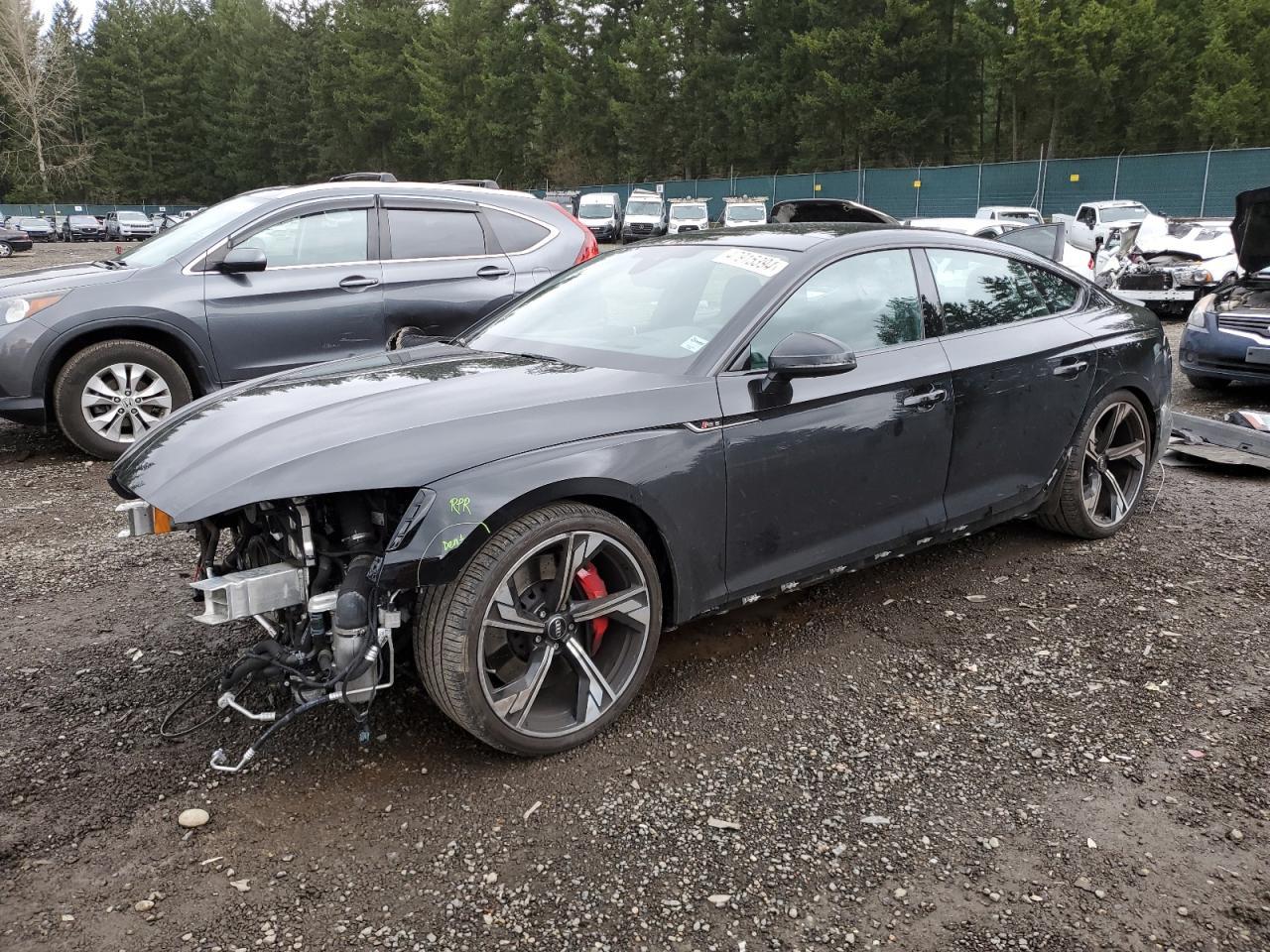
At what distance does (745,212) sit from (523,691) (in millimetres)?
29217

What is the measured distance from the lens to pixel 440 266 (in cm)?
693

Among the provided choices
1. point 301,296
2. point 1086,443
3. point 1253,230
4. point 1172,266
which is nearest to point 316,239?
point 301,296

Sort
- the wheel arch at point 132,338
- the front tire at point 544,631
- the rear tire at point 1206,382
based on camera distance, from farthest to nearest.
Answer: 1. the rear tire at point 1206,382
2. the wheel arch at point 132,338
3. the front tire at point 544,631

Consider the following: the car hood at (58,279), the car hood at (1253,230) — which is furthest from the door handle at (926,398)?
the car hood at (1253,230)

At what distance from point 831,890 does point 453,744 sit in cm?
125

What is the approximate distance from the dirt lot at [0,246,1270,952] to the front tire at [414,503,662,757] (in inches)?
6.0

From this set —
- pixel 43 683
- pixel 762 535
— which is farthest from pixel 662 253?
pixel 43 683

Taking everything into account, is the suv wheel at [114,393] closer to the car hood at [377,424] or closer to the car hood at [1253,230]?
the car hood at [377,424]

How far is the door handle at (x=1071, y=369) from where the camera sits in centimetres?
430

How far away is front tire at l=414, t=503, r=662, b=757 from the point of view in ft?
8.86

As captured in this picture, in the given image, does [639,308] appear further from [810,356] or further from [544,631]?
[544,631]

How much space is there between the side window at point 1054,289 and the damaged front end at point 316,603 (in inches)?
128

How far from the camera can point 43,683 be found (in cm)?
340

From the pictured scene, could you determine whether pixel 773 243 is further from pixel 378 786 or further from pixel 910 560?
pixel 378 786
